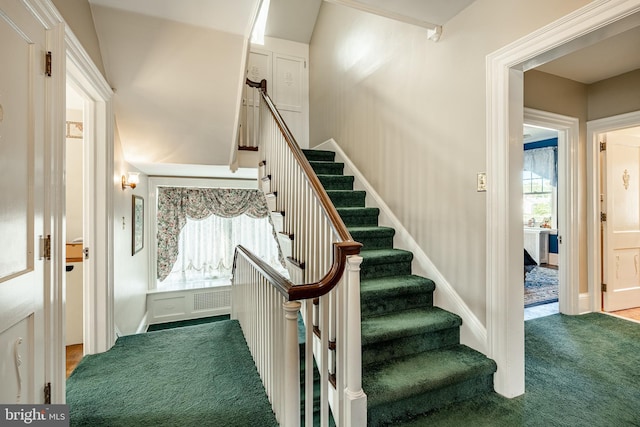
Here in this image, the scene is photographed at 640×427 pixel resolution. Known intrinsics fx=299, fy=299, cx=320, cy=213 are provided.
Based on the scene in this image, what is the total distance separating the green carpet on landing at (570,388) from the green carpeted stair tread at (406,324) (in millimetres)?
458

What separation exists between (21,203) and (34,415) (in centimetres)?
93

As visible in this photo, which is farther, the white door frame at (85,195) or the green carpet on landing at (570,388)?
the green carpet on landing at (570,388)

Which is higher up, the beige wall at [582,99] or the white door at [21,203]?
the beige wall at [582,99]

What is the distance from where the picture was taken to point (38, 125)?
1.41 metres

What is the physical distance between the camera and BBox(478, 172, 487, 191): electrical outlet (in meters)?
2.05

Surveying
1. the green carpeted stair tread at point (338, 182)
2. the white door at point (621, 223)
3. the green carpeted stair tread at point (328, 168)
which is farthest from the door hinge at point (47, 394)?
the white door at point (621, 223)

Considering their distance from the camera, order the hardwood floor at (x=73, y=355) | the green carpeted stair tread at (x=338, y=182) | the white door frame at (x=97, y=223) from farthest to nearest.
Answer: the green carpeted stair tread at (x=338, y=182) → the hardwood floor at (x=73, y=355) → the white door frame at (x=97, y=223)

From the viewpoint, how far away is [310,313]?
4.67ft

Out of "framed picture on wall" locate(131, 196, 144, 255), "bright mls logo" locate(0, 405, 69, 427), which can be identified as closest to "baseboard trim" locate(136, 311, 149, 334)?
"framed picture on wall" locate(131, 196, 144, 255)

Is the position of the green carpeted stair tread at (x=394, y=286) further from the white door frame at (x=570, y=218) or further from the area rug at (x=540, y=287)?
the area rug at (x=540, y=287)

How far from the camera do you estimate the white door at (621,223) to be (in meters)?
3.42

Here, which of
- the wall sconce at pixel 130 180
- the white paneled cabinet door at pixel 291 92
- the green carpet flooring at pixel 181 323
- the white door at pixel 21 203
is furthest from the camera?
the white paneled cabinet door at pixel 291 92

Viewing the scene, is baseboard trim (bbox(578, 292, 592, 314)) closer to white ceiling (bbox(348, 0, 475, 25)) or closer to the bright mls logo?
white ceiling (bbox(348, 0, 475, 25))

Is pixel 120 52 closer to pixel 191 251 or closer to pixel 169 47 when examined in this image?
pixel 169 47
